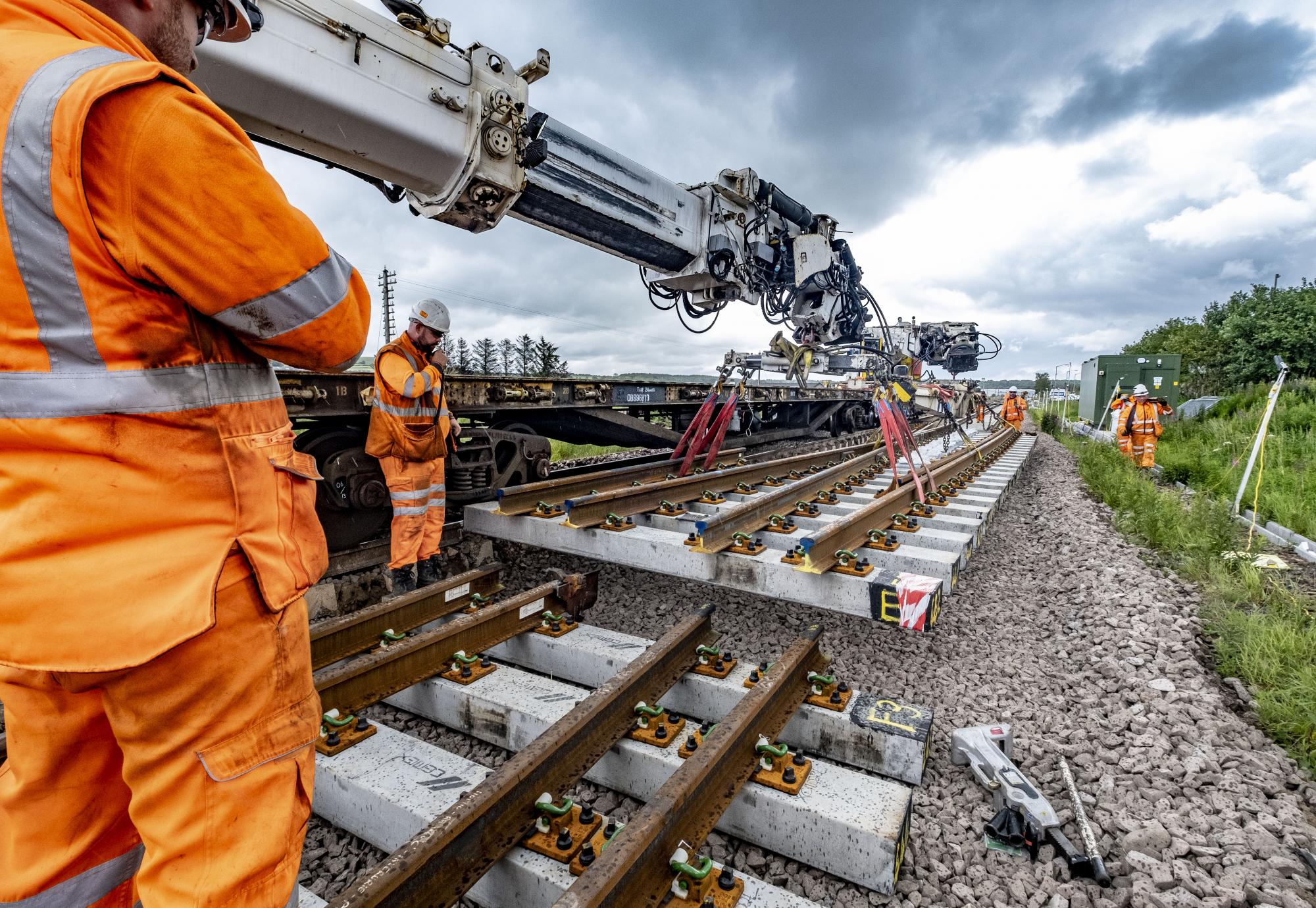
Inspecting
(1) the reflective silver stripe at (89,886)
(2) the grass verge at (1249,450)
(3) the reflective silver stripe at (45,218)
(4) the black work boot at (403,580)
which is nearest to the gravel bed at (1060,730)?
(4) the black work boot at (403,580)

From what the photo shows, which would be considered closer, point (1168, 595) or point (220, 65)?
point (220, 65)

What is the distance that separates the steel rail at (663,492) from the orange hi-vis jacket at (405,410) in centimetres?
98

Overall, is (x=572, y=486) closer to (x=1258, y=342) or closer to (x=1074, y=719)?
(x=1074, y=719)

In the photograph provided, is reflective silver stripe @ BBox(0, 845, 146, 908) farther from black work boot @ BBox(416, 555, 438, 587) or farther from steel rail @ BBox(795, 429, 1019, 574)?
black work boot @ BBox(416, 555, 438, 587)

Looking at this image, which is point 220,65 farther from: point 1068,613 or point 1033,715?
point 1068,613

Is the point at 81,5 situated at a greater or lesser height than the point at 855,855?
greater

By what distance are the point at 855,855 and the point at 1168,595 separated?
11.5ft

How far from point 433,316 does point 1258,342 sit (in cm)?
2830

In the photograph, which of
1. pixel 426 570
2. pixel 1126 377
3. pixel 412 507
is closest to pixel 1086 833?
pixel 412 507

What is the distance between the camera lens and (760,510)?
3.87m

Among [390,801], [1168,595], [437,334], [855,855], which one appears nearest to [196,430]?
[390,801]

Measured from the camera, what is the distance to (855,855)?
1.76 m

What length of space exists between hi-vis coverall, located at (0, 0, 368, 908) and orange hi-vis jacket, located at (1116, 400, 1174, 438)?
12818mm

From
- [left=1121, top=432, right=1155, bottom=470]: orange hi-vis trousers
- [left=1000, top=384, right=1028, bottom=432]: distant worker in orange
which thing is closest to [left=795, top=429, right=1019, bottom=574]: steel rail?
[left=1121, top=432, right=1155, bottom=470]: orange hi-vis trousers
